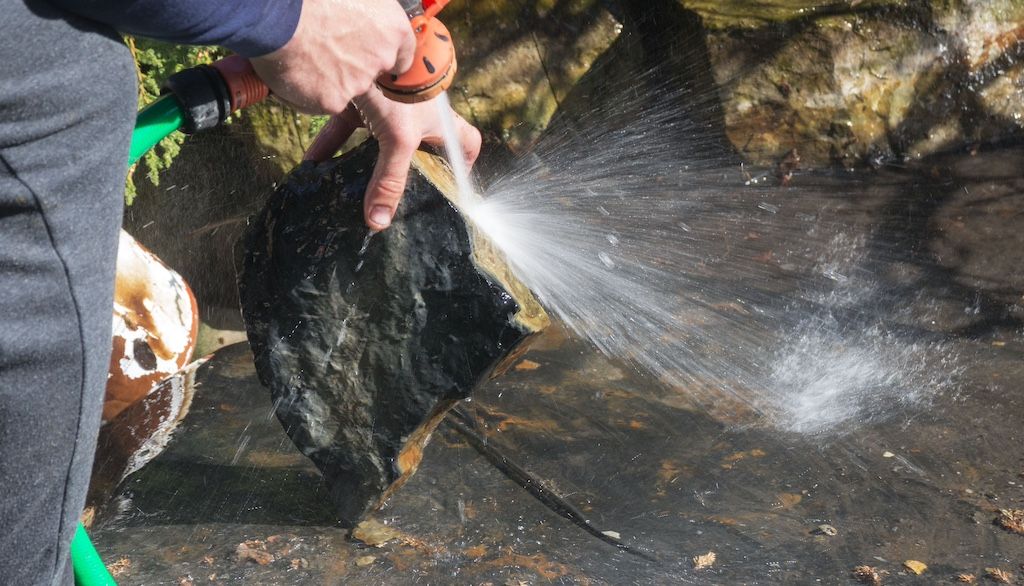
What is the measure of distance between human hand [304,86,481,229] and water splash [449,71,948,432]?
31 cm

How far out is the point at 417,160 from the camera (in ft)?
8.87

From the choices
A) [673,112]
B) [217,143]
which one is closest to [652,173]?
[673,112]

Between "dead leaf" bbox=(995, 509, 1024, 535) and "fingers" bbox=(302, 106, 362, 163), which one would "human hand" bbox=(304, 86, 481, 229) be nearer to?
"fingers" bbox=(302, 106, 362, 163)

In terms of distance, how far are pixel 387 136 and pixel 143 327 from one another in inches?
80.9

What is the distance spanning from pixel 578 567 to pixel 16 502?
71.7 inches

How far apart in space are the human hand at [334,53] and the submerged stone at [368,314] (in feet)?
2.95

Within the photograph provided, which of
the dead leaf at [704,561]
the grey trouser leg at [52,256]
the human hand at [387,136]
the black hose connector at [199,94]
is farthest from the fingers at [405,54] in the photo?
the dead leaf at [704,561]

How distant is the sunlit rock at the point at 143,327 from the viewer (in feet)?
12.7

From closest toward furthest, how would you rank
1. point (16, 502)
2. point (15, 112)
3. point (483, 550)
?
point (15, 112), point (16, 502), point (483, 550)

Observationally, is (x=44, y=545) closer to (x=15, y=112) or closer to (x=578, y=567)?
(x=15, y=112)

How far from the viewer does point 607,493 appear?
125 inches

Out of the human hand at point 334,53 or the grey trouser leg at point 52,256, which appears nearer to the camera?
the grey trouser leg at point 52,256

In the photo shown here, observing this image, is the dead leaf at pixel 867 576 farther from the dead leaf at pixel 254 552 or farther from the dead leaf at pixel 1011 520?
the dead leaf at pixel 254 552

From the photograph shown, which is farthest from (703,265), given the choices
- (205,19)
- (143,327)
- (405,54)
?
(205,19)
